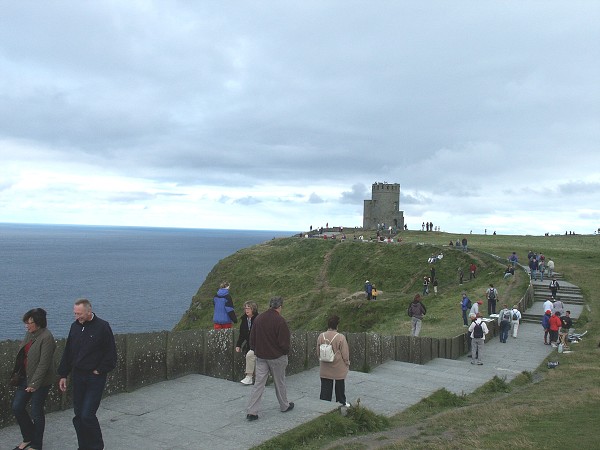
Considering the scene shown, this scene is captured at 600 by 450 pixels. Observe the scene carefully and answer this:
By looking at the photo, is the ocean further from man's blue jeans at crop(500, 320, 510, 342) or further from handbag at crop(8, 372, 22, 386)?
handbag at crop(8, 372, 22, 386)

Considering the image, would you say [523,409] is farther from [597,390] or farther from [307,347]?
[307,347]

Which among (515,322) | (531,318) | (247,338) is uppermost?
(247,338)

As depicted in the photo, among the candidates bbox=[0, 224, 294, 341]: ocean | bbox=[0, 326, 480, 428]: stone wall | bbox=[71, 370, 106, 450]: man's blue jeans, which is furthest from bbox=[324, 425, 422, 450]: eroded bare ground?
bbox=[0, 224, 294, 341]: ocean

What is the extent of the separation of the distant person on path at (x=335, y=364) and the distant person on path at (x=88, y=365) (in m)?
3.84

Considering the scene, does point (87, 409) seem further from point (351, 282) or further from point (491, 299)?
point (351, 282)

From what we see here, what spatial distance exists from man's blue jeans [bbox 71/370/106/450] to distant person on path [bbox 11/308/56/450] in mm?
417

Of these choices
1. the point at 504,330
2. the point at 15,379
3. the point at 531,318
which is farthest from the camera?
the point at 531,318

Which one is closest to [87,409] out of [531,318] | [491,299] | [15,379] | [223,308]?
[15,379]

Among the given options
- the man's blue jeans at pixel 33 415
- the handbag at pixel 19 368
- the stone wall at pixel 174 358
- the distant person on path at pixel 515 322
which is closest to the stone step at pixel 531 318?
the distant person on path at pixel 515 322

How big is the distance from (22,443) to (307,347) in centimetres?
693

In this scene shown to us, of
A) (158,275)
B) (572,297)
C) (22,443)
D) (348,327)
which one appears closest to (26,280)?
(158,275)

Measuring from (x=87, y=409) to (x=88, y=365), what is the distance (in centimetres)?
55

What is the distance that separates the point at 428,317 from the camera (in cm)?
2873

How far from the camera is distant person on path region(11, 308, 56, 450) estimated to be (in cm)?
677
